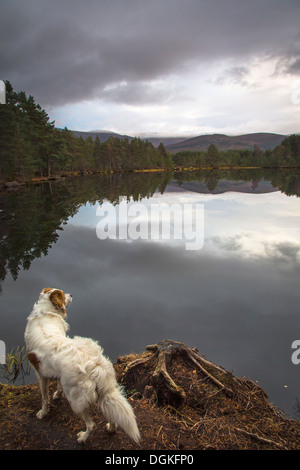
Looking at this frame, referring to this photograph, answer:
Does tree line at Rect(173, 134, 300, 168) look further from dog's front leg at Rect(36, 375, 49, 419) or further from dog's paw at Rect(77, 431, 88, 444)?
dog's paw at Rect(77, 431, 88, 444)

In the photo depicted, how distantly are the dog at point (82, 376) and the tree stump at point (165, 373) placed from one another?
3.34 ft

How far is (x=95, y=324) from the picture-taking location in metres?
6.88

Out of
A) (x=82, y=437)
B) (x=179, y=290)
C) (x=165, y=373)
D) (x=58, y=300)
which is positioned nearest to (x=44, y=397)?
(x=82, y=437)

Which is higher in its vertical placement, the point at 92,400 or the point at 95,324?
the point at 92,400

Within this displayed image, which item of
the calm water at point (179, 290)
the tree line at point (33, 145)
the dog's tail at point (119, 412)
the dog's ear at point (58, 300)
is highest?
the tree line at point (33, 145)

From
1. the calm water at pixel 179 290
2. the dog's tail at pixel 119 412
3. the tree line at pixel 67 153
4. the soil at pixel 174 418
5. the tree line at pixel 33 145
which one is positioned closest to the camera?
the dog's tail at pixel 119 412

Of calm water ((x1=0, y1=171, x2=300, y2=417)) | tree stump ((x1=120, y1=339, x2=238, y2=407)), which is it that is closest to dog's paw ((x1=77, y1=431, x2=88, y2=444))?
tree stump ((x1=120, y1=339, x2=238, y2=407))

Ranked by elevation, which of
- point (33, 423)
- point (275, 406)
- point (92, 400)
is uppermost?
point (92, 400)

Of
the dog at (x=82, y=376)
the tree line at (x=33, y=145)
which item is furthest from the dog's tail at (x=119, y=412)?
the tree line at (x=33, y=145)

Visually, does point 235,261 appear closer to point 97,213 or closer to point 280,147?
point 97,213

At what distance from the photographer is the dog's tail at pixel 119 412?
284 cm

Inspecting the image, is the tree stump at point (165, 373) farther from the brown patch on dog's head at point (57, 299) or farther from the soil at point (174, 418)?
the brown patch on dog's head at point (57, 299)

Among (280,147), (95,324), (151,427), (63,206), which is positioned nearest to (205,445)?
(151,427)
